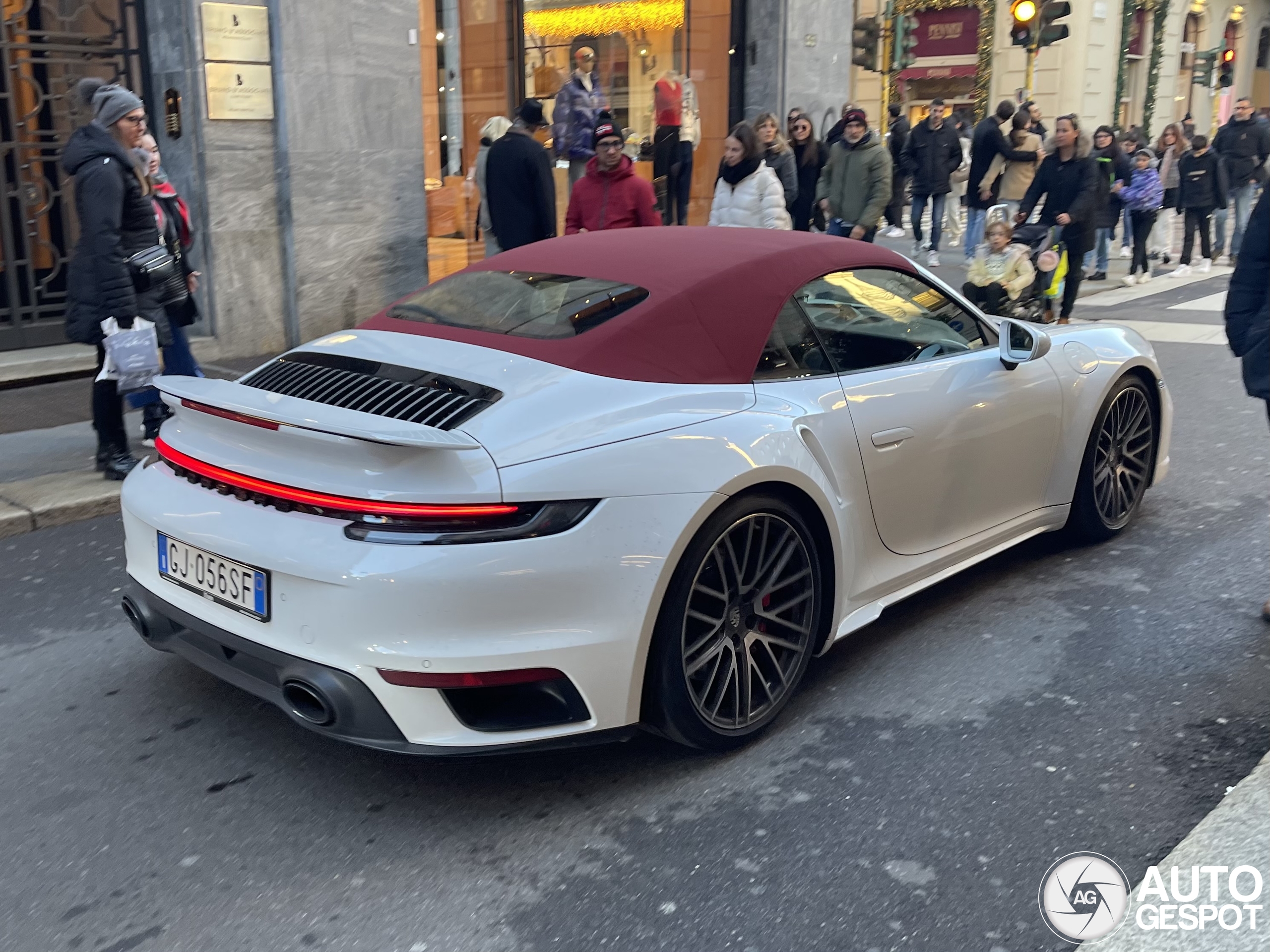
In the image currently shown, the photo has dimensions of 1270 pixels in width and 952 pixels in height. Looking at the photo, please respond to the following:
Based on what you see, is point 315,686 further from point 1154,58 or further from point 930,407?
point 1154,58

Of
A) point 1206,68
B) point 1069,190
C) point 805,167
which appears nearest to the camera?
point 1069,190

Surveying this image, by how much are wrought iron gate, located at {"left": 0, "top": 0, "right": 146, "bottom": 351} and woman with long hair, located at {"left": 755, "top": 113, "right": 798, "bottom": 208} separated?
5.96 m

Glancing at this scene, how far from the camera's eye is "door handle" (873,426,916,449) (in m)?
3.87

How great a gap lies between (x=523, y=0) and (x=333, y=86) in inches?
153

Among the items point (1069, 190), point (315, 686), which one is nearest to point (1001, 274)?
point (1069, 190)

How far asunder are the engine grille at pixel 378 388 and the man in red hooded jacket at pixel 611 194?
5305 millimetres

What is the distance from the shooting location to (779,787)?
333 centimetres

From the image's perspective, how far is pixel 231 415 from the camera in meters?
3.27

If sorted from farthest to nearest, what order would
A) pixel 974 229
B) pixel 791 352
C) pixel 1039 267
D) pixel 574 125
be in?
pixel 974 229 < pixel 574 125 < pixel 1039 267 < pixel 791 352

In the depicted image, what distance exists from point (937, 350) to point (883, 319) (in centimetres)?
26

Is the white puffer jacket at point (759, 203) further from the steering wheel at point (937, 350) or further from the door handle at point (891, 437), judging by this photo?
the door handle at point (891, 437)

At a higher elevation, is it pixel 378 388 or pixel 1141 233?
pixel 378 388

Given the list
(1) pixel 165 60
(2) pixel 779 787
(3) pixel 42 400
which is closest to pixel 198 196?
(1) pixel 165 60

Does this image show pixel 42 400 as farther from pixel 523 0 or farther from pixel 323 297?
pixel 523 0
